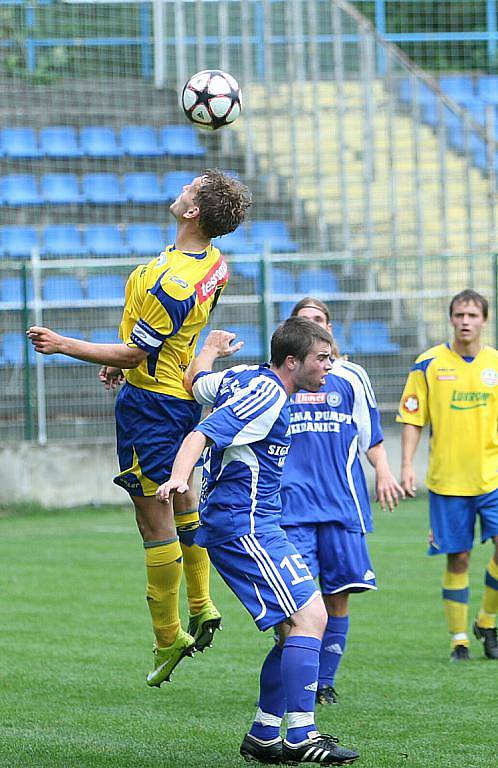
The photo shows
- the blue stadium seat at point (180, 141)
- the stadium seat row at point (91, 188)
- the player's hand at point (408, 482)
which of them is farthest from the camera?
the blue stadium seat at point (180, 141)

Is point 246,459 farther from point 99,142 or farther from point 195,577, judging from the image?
point 99,142

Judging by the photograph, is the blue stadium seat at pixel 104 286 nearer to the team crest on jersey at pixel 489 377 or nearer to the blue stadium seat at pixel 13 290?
the blue stadium seat at pixel 13 290

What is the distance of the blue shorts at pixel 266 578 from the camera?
4.93 meters

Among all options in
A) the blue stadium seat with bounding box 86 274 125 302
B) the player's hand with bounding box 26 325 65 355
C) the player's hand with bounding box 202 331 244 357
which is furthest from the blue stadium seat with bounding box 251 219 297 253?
the player's hand with bounding box 26 325 65 355

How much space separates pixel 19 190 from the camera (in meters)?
17.1

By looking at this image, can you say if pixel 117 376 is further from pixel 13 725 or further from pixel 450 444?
pixel 450 444

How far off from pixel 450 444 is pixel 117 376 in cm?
261

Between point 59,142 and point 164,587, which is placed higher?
point 59,142

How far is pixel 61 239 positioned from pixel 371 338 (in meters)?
4.36

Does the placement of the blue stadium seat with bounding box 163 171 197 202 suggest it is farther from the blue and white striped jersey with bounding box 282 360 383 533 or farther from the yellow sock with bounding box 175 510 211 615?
the yellow sock with bounding box 175 510 211 615

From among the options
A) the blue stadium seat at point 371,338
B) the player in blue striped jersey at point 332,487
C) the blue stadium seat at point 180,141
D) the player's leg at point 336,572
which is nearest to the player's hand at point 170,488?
the player in blue striped jersey at point 332,487

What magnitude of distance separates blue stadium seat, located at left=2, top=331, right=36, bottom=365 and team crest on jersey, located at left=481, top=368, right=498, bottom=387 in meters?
7.59

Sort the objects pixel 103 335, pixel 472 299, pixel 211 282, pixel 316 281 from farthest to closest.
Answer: pixel 316 281 → pixel 103 335 → pixel 472 299 → pixel 211 282

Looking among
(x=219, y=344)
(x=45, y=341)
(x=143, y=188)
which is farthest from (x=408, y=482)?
(x=143, y=188)
